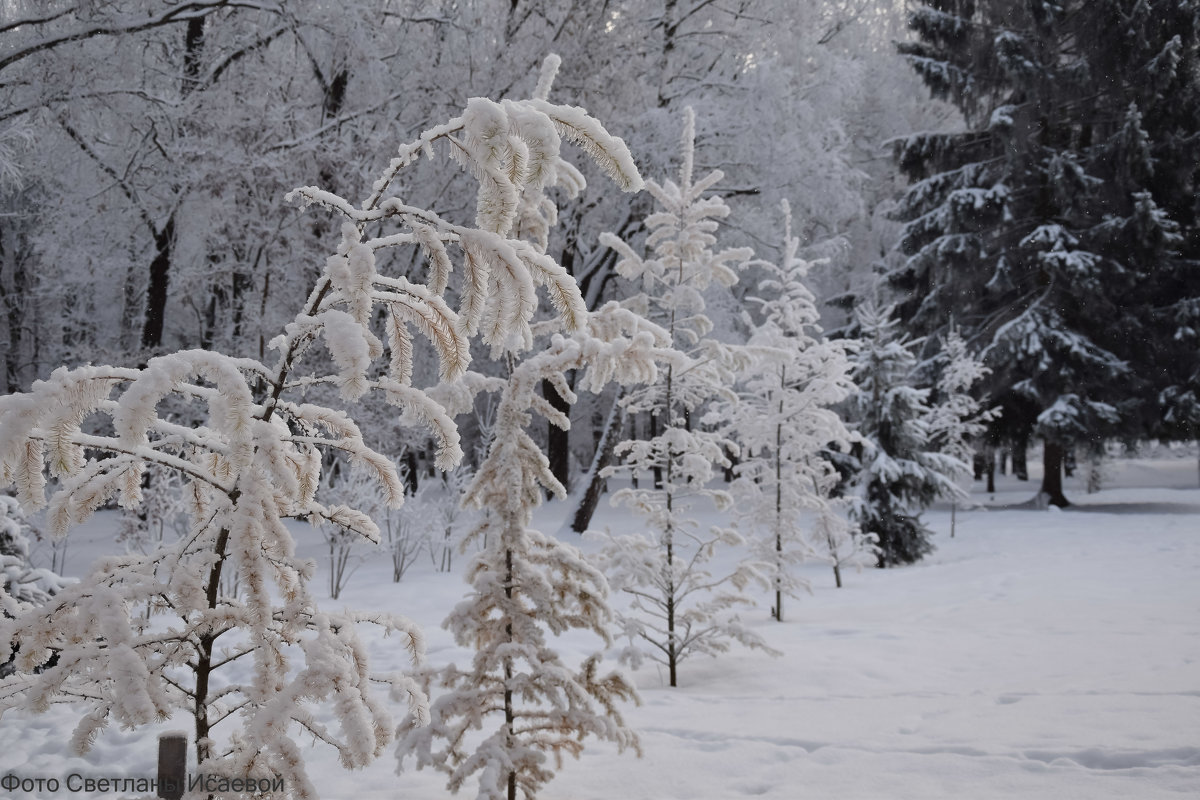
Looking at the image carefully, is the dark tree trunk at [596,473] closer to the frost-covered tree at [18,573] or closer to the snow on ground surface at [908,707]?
the snow on ground surface at [908,707]

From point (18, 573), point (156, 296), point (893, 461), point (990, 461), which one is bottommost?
point (18, 573)

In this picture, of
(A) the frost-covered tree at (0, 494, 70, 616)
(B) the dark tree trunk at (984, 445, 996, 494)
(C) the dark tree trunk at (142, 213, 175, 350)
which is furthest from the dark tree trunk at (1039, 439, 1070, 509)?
(A) the frost-covered tree at (0, 494, 70, 616)

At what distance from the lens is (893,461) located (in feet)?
40.5

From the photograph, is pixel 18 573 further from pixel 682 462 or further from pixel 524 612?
pixel 682 462

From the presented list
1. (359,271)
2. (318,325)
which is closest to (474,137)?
(359,271)

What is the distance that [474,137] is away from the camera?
1928mm

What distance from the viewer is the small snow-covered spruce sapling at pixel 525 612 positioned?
9.51ft

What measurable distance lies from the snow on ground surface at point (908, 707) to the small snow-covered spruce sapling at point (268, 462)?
179cm

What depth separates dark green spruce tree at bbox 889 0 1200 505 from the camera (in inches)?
667

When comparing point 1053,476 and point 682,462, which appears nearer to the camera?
point 682,462

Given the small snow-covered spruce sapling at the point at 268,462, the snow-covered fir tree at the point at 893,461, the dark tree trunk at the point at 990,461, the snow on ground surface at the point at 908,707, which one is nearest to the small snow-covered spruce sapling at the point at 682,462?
the snow on ground surface at the point at 908,707

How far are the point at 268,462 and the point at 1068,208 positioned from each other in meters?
20.5

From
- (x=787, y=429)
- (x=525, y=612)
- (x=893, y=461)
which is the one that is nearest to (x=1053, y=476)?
(x=893, y=461)

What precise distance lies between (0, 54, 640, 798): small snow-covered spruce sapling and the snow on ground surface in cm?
179
